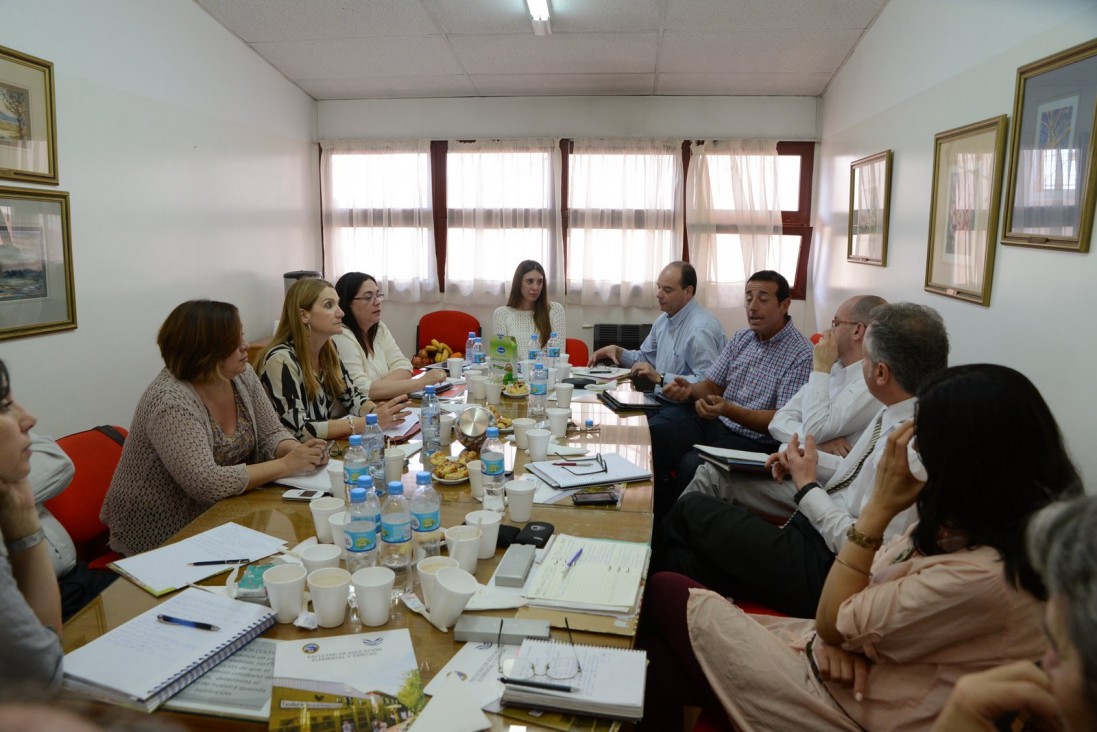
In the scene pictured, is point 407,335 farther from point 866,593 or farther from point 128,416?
point 866,593

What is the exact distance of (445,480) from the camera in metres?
2.05

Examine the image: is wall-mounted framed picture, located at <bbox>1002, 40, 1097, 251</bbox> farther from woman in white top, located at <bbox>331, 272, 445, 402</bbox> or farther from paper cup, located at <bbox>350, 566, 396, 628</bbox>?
woman in white top, located at <bbox>331, 272, 445, 402</bbox>

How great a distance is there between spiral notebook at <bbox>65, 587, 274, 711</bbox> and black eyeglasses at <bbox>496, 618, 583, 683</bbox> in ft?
1.54

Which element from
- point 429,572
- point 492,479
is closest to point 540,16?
point 492,479

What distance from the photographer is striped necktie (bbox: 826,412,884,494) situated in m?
2.05

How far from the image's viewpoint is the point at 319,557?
4.54ft

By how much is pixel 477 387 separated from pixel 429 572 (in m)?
1.98

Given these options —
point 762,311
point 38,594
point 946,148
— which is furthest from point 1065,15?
point 38,594

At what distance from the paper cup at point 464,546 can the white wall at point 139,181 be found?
253cm

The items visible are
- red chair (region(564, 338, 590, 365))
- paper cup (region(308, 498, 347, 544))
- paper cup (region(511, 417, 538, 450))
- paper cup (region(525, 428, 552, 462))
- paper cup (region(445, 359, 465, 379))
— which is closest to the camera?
paper cup (region(308, 498, 347, 544))

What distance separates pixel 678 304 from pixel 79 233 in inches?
128

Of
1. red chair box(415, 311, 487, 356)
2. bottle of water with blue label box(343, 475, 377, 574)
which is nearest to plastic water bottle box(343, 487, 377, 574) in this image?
bottle of water with blue label box(343, 475, 377, 574)

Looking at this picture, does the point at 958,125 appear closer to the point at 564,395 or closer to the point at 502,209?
the point at 564,395

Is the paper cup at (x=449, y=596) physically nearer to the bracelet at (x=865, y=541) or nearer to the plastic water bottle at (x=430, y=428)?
the bracelet at (x=865, y=541)
